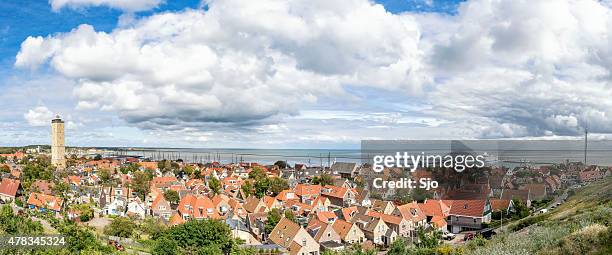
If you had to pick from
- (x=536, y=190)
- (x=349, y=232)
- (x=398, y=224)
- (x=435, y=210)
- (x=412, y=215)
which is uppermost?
(x=536, y=190)

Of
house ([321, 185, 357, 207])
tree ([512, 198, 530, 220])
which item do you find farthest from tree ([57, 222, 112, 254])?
tree ([512, 198, 530, 220])

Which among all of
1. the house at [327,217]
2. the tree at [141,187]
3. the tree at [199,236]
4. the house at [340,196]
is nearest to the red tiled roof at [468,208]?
the house at [327,217]

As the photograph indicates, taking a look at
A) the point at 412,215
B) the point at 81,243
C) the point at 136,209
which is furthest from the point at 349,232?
the point at 136,209

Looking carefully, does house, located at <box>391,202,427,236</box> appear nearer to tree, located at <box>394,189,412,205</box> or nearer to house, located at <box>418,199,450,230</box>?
house, located at <box>418,199,450,230</box>

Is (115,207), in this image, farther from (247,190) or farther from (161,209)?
(247,190)

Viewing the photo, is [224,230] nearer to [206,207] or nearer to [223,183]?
[206,207]

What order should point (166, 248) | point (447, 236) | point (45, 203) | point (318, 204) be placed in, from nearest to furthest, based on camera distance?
point (166, 248), point (447, 236), point (318, 204), point (45, 203)

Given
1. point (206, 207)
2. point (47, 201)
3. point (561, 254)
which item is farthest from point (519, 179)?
point (47, 201)
